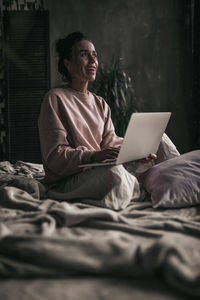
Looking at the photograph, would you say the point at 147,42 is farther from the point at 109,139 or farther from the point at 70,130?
the point at 70,130

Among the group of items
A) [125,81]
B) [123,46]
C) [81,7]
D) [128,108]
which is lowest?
[128,108]

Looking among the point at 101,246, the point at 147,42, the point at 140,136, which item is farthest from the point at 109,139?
the point at 147,42

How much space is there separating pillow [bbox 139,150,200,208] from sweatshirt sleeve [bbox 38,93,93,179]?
13.6 inches

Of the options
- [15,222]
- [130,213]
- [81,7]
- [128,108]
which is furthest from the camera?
[81,7]

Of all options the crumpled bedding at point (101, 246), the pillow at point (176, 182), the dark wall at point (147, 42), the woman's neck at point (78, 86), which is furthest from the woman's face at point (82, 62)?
the dark wall at point (147, 42)

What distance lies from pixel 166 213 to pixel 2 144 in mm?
3699

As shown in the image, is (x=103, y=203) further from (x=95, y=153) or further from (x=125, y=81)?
(x=125, y=81)

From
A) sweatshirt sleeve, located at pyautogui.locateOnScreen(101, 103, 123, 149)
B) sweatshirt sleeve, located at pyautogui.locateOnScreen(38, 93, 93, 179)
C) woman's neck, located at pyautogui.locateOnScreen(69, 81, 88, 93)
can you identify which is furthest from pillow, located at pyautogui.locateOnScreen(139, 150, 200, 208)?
woman's neck, located at pyautogui.locateOnScreen(69, 81, 88, 93)

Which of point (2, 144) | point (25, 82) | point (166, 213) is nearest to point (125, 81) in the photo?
point (25, 82)

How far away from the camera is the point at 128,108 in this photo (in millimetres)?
4293

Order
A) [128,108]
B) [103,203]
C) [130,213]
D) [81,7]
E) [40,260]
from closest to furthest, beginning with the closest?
1. [40,260]
2. [130,213]
3. [103,203]
4. [128,108]
5. [81,7]

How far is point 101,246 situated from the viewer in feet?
3.28

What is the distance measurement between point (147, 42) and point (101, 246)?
4.19 meters

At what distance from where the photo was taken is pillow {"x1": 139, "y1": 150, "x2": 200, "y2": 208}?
166 centimetres
